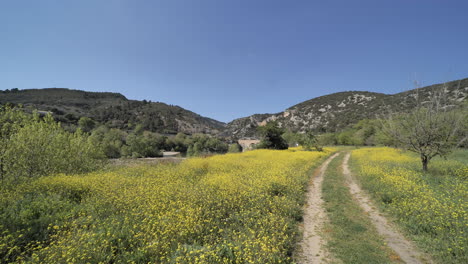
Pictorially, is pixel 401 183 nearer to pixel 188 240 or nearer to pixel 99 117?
pixel 188 240

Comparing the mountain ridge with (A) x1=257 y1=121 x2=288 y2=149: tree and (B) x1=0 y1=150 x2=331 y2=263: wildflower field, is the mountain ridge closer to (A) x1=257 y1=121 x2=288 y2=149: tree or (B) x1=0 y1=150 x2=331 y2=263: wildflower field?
(A) x1=257 y1=121 x2=288 y2=149: tree

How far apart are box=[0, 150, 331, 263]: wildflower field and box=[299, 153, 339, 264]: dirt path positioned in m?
0.38

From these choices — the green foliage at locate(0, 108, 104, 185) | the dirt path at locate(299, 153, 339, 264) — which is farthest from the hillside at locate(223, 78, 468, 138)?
the green foliage at locate(0, 108, 104, 185)

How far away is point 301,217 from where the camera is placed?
7.18m

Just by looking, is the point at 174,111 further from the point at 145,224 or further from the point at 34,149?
the point at 145,224

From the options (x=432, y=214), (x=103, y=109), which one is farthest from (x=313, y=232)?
(x=103, y=109)

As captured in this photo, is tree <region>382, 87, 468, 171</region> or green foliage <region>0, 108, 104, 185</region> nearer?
green foliage <region>0, 108, 104, 185</region>

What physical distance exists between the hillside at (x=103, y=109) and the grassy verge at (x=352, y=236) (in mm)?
89351

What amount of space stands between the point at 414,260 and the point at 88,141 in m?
18.5

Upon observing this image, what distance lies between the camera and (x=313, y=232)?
6012mm

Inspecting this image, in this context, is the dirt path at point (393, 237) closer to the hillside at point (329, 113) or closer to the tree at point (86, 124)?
the tree at point (86, 124)

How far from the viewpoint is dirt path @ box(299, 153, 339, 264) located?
4.71m

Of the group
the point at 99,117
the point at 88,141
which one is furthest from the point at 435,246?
the point at 99,117

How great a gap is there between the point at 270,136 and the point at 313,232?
33.0 metres
